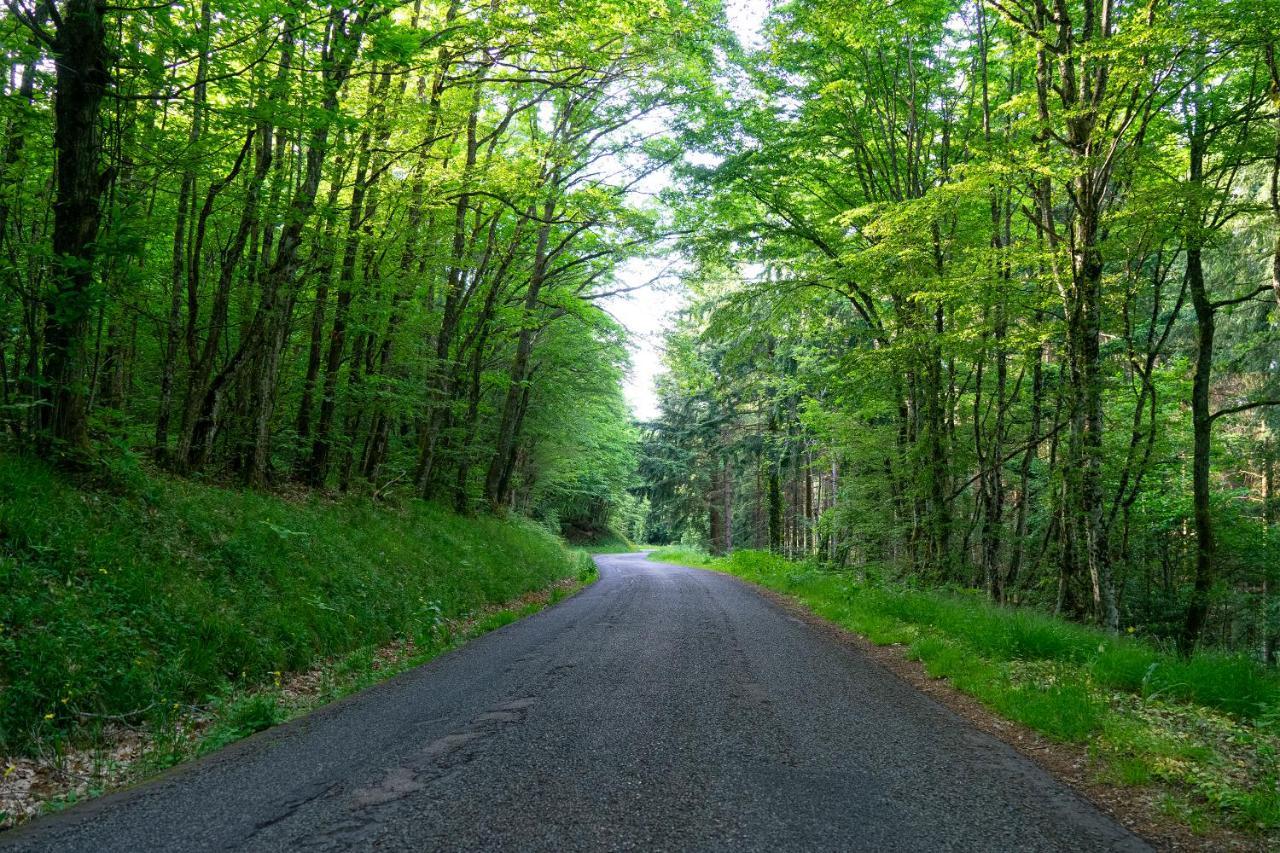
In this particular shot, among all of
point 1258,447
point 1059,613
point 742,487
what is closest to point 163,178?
point 1059,613

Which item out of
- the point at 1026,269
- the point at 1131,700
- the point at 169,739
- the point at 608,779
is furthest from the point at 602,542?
the point at 608,779

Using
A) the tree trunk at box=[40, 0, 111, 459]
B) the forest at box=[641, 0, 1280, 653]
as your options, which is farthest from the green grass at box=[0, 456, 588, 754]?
the forest at box=[641, 0, 1280, 653]

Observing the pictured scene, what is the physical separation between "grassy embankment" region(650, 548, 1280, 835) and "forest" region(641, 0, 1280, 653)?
2.94m

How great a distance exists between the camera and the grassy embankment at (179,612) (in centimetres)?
434

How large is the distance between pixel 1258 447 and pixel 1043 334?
38.6ft

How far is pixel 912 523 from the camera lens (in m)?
13.9

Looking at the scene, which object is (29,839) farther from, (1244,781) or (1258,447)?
(1258,447)

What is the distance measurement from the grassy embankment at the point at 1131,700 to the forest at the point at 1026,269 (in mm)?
2938

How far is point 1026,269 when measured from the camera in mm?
12945

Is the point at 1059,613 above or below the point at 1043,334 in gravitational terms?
below

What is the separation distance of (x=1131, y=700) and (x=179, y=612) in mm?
7848

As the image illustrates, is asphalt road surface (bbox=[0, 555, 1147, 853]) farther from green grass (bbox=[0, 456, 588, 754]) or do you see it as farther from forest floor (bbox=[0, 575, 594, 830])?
green grass (bbox=[0, 456, 588, 754])

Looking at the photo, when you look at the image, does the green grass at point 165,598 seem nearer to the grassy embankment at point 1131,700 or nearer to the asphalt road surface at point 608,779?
the asphalt road surface at point 608,779

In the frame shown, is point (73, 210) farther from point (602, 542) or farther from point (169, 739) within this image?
point (602, 542)
